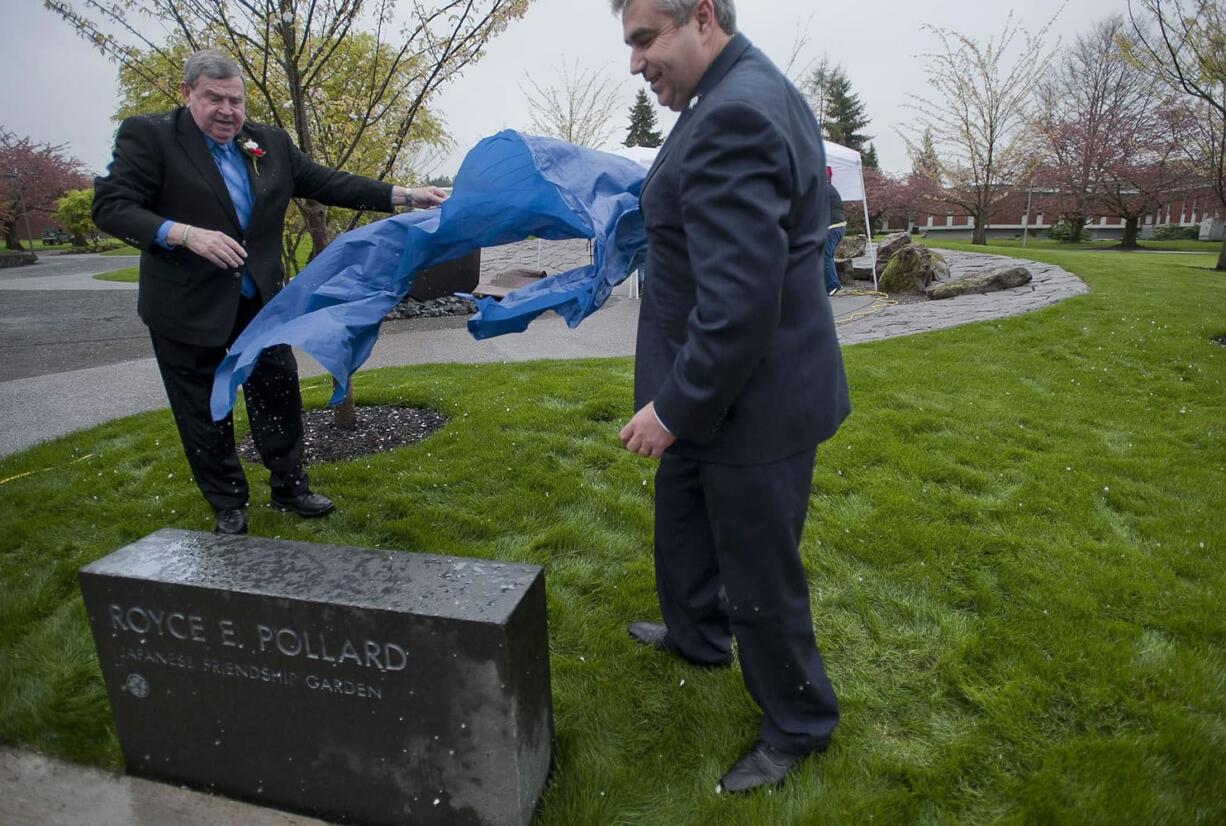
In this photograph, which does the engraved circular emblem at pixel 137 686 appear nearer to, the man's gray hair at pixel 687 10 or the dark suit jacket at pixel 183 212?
the dark suit jacket at pixel 183 212

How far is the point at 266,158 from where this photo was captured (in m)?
3.37

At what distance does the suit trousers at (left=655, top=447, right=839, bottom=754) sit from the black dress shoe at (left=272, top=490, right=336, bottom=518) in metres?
2.09

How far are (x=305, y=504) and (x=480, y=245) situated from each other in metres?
1.77

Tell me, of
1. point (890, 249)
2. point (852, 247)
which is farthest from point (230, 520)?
point (852, 247)

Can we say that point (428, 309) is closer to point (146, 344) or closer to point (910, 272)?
point (146, 344)

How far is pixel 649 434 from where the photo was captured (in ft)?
5.94

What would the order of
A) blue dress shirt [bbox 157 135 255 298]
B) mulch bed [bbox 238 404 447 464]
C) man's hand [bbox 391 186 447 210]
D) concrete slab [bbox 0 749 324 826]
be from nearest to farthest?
concrete slab [bbox 0 749 324 826], blue dress shirt [bbox 157 135 255 298], man's hand [bbox 391 186 447 210], mulch bed [bbox 238 404 447 464]

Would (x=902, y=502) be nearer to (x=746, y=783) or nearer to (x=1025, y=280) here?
(x=746, y=783)

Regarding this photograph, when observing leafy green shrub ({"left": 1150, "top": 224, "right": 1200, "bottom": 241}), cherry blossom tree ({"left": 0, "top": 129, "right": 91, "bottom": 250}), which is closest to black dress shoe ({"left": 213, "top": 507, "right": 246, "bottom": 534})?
cherry blossom tree ({"left": 0, "top": 129, "right": 91, "bottom": 250})

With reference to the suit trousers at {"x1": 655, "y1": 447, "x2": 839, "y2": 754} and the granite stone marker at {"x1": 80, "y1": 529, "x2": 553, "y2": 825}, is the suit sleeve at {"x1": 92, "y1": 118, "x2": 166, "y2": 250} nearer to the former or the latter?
the granite stone marker at {"x1": 80, "y1": 529, "x2": 553, "y2": 825}

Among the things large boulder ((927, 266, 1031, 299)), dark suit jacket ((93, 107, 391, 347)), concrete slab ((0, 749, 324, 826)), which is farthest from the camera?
large boulder ((927, 266, 1031, 299))

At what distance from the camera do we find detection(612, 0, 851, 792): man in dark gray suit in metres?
1.58

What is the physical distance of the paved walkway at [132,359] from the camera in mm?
2100

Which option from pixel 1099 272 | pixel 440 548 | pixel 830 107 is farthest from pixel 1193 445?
pixel 830 107
